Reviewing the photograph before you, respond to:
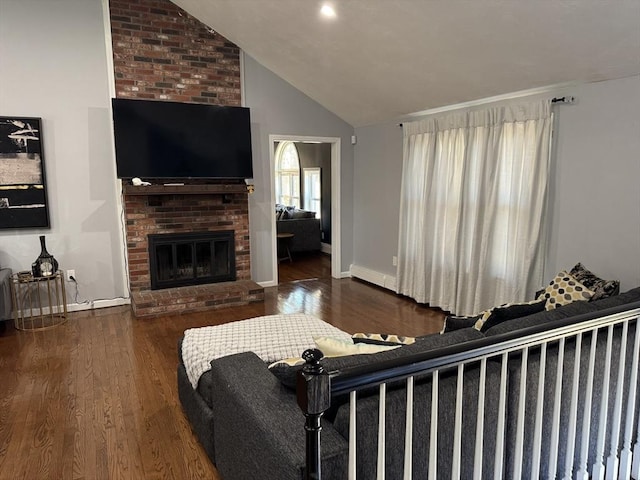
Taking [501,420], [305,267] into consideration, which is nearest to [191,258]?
[305,267]

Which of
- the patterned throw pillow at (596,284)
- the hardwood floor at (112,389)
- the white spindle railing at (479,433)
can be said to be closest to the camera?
the white spindle railing at (479,433)

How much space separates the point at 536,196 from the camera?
3752mm

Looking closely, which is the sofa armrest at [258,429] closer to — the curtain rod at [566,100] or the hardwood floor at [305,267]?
the curtain rod at [566,100]

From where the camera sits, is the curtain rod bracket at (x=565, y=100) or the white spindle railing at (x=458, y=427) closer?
the white spindle railing at (x=458, y=427)

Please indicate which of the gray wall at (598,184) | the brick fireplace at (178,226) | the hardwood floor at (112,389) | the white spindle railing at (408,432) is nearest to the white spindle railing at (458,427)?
the white spindle railing at (408,432)

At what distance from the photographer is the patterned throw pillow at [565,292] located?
281 cm

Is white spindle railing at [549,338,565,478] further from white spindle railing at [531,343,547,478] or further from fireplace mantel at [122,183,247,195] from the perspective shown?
fireplace mantel at [122,183,247,195]

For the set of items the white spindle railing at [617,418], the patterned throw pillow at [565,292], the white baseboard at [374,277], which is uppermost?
the patterned throw pillow at [565,292]

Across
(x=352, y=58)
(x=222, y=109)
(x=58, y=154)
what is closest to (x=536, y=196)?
(x=352, y=58)

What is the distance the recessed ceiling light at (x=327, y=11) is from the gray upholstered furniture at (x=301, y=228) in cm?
465

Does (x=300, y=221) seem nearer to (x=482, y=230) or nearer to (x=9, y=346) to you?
(x=482, y=230)

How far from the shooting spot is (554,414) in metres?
1.67

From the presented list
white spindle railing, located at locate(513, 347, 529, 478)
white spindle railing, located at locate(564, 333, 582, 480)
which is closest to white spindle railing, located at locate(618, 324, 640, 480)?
white spindle railing, located at locate(564, 333, 582, 480)

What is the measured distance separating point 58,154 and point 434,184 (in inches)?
161
